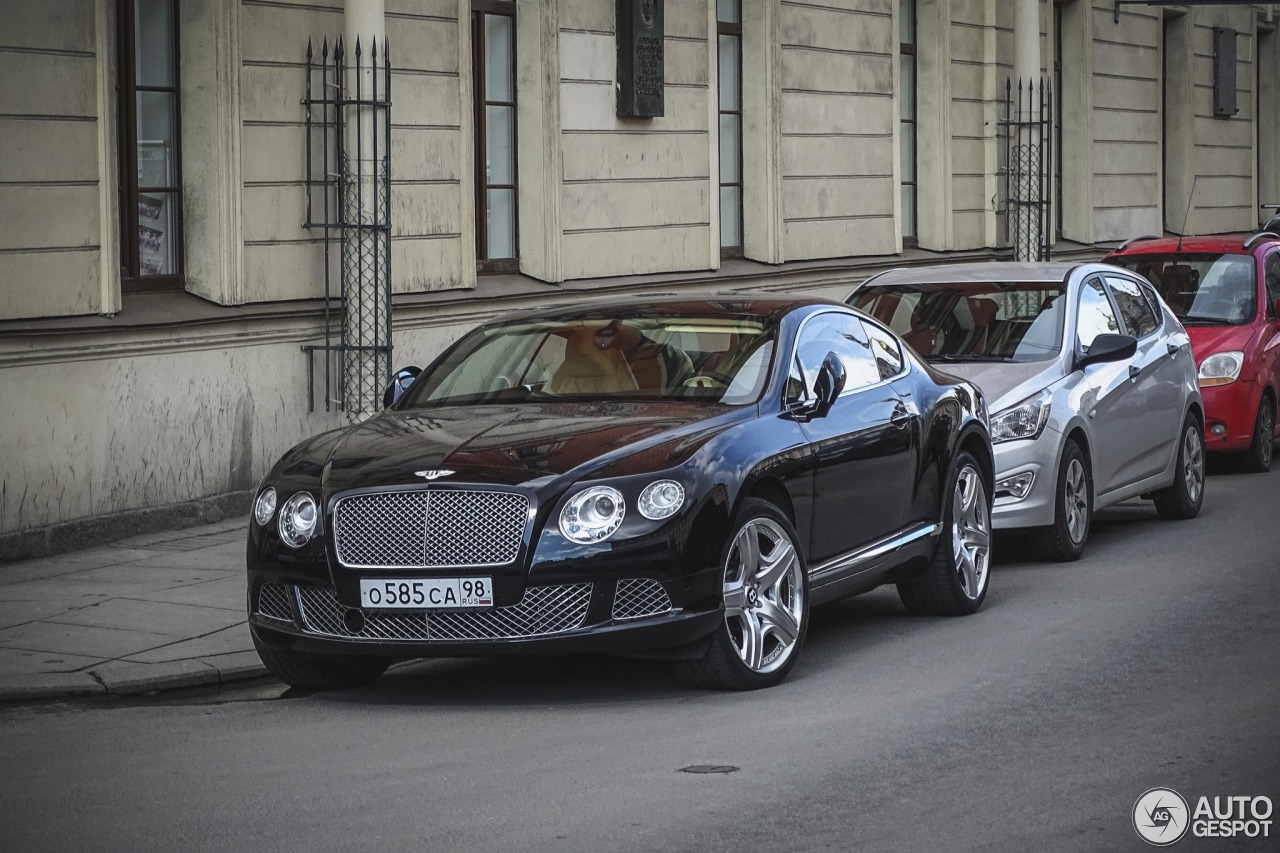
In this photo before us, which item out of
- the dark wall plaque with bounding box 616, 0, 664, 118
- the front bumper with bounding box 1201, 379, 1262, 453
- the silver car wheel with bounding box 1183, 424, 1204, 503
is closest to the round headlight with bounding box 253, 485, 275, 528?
the silver car wheel with bounding box 1183, 424, 1204, 503

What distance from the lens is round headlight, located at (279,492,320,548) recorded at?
26.0ft

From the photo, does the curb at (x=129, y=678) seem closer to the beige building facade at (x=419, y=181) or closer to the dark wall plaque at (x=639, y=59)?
the beige building facade at (x=419, y=181)

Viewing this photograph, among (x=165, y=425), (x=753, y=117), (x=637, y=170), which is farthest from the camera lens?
(x=753, y=117)

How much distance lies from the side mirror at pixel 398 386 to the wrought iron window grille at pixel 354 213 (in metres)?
5.16

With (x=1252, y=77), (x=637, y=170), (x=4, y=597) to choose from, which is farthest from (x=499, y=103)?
(x=1252, y=77)

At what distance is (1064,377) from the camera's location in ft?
38.8

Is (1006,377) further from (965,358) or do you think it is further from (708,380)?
(708,380)

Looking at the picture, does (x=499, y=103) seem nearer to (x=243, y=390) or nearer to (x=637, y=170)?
(x=637, y=170)

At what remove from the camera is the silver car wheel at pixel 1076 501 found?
11586mm

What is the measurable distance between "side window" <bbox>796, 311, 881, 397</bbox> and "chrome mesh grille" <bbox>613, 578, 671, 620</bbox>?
1.55 m

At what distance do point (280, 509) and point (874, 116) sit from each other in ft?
51.7

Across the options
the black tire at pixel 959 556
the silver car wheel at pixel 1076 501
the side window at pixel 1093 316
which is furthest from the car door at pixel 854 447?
the side window at pixel 1093 316

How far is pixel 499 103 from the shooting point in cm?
1731

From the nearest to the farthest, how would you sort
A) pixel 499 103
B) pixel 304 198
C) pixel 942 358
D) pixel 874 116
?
pixel 942 358, pixel 304 198, pixel 499 103, pixel 874 116
